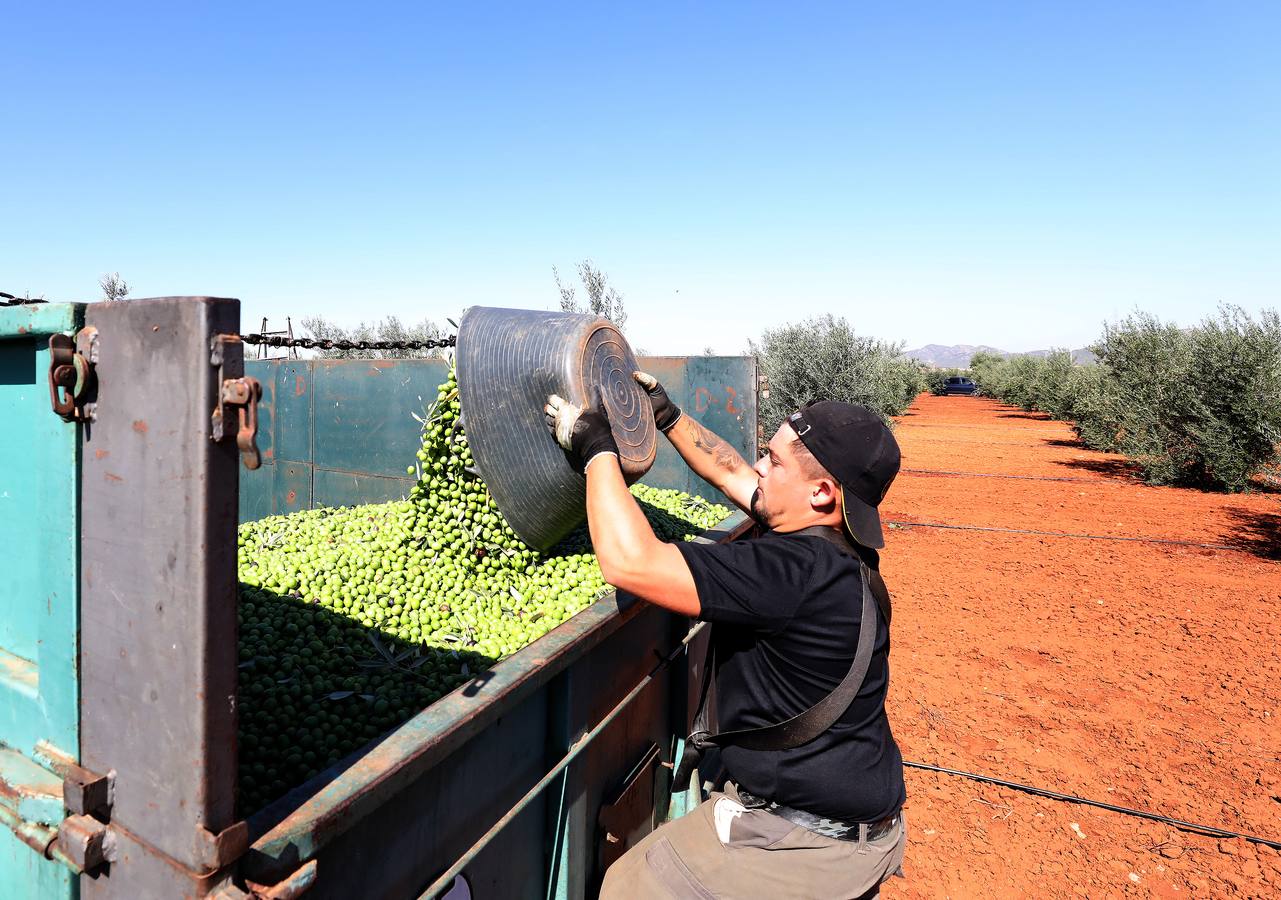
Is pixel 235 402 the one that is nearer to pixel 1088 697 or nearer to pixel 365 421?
pixel 365 421

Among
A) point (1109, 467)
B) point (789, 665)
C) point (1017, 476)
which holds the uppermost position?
point (789, 665)

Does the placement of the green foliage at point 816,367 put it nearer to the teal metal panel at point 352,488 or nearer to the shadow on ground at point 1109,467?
the shadow on ground at point 1109,467

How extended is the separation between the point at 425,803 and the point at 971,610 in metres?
7.69

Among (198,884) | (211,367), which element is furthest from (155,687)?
(211,367)

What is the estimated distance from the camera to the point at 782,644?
217 cm

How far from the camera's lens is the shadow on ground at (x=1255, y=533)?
1071 centimetres

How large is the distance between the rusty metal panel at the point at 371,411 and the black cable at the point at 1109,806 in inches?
167

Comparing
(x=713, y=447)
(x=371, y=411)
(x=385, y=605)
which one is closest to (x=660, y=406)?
(x=713, y=447)

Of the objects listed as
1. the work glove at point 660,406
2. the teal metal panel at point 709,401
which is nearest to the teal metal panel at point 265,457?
the teal metal panel at point 709,401

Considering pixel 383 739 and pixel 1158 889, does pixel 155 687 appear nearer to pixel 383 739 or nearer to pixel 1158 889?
pixel 383 739

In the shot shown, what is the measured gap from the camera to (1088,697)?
6.04 meters

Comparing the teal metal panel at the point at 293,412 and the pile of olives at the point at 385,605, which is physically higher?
the teal metal panel at the point at 293,412

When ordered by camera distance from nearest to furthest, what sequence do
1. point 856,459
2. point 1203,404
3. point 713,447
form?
point 856,459
point 713,447
point 1203,404

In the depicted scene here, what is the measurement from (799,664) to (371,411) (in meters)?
4.52
